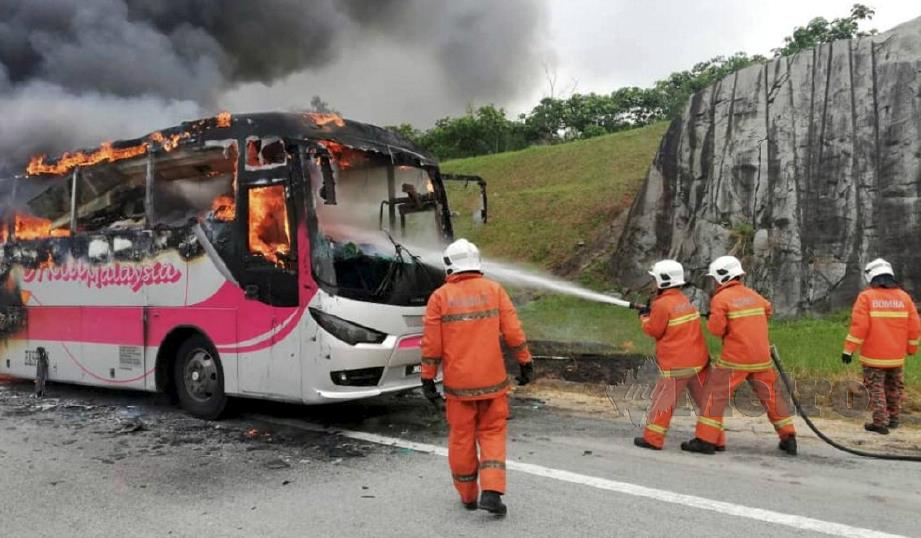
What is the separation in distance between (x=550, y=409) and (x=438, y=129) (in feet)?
154

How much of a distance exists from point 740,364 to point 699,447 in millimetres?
744

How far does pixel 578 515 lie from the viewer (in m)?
4.05

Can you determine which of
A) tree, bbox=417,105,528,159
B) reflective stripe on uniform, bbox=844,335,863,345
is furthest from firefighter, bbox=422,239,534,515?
tree, bbox=417,105,528,159

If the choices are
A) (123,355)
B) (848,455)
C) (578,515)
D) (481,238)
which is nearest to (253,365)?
(123,355)

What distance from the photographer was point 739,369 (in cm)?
562

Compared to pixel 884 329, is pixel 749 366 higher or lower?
lower

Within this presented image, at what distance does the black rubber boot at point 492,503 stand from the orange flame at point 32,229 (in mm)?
6352

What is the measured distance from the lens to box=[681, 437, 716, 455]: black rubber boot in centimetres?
556

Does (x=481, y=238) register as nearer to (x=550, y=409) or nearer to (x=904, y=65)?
(x=904, y=65)

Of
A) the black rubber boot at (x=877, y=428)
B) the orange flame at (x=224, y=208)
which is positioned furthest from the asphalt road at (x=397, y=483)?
the orange flame at (x=224, y=208)

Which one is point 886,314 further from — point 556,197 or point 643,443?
point 556,197

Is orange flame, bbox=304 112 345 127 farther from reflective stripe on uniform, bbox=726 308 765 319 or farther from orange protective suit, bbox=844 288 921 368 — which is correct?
orange protective suit, bbox=844 288 921 368

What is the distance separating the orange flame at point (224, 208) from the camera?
252 inches

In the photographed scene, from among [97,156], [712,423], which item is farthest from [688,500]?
[97,156]
